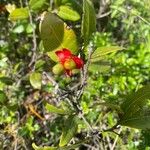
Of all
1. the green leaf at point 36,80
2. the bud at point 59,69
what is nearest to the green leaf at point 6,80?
the green leaf at point 36,80

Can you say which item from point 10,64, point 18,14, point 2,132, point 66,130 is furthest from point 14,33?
point 66,130

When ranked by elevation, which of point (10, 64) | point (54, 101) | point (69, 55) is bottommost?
point (54, 101)

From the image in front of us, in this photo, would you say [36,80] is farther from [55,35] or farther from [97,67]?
[55,35]

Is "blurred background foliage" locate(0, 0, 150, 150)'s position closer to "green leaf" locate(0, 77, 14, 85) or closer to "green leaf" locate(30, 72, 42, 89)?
"green leaf" locate(0, 77, 14, 85)

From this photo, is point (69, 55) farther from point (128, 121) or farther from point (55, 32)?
point (128, 121)

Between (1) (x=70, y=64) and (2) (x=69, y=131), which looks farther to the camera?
(2) (x=69, y=131)

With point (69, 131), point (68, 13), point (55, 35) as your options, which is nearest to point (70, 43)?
point (55, 35)
